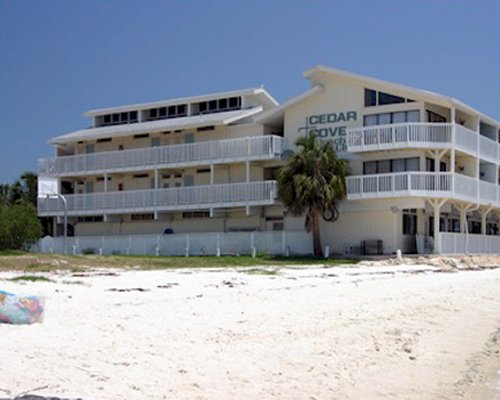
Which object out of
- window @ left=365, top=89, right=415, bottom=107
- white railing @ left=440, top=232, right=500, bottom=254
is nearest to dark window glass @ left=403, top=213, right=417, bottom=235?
white railing @ left=440, top=232, right=500, bottom=254

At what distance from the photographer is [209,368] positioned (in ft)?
35.1

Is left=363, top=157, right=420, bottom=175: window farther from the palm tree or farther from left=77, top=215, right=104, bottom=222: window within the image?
left=77, top=215, right=104, bottom=222: window

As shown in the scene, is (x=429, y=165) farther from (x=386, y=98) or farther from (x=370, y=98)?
(x=370, y=98)

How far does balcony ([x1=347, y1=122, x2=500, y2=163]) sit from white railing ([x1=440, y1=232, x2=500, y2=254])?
4.75m

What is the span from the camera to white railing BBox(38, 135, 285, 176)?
153ft

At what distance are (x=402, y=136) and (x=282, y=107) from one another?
27.7 feet

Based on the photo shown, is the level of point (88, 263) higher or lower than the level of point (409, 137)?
lower

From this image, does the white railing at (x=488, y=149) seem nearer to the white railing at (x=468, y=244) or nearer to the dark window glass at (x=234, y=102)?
the white railing at (x=468, y=244)

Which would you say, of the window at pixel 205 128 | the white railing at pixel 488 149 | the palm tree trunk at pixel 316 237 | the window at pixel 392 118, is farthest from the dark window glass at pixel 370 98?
the window at pixel 205 128

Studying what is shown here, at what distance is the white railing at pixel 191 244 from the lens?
4434cm

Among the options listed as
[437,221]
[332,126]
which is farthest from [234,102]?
[437,221]

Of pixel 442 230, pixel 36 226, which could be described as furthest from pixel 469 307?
pixel 36 226

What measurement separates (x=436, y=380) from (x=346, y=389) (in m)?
1.97

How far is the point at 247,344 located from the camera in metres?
12.5
